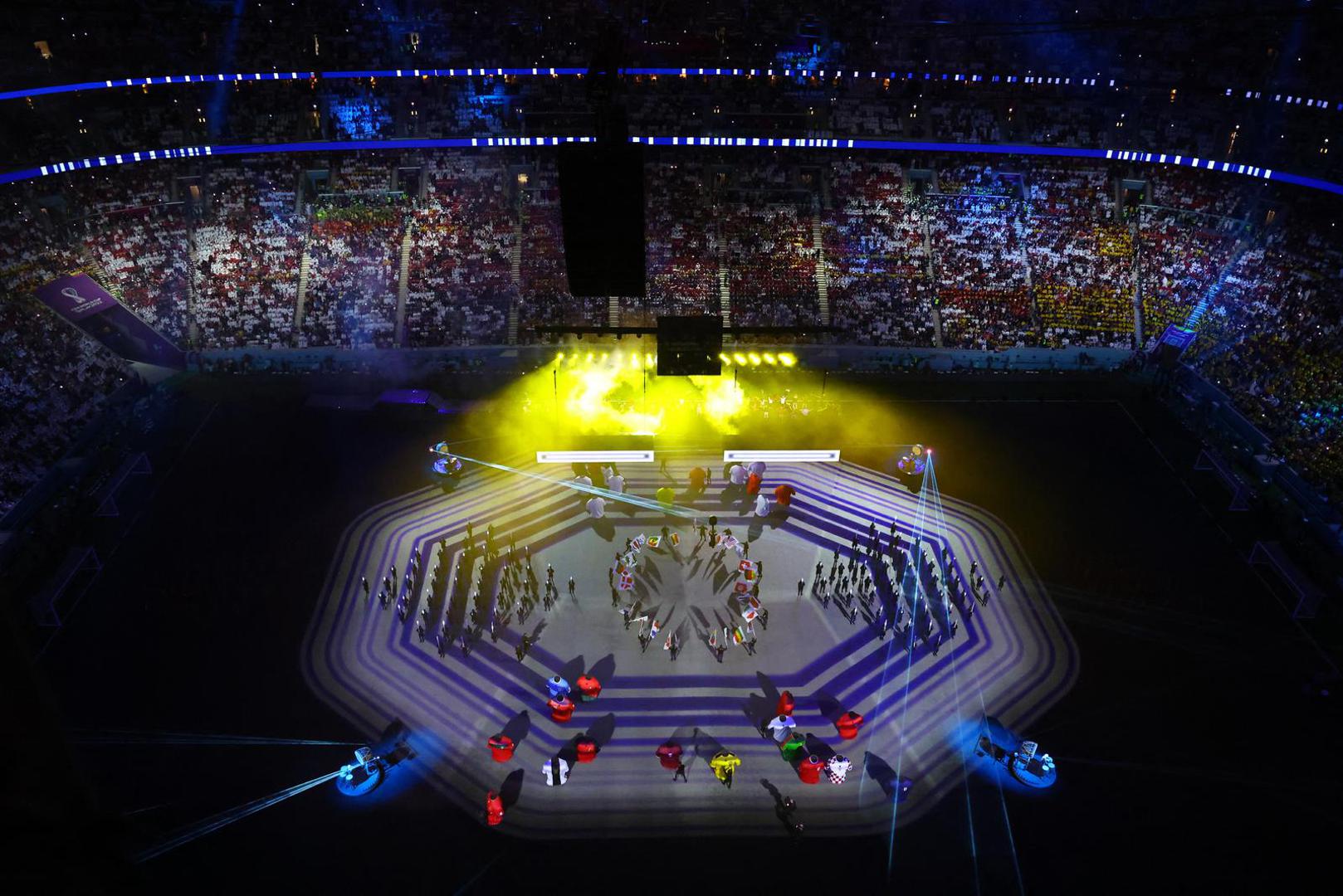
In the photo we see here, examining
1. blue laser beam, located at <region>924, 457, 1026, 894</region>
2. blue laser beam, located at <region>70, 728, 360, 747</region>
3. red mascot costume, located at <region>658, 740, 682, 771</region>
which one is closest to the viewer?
blue laser beam, located at <region>924, 457, 1026, 894</region>

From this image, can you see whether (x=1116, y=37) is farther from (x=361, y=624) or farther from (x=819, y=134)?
(x=361, y=624)

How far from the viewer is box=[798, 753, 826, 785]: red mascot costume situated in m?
18.4

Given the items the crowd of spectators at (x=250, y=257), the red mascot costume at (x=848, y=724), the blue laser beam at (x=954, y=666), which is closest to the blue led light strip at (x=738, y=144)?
the crowd of spectators at (x=250, y=257)

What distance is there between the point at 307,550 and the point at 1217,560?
25.8 meters

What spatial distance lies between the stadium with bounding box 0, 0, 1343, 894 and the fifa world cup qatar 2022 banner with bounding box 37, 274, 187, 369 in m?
0.14

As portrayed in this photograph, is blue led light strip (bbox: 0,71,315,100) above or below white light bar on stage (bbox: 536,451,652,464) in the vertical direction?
above

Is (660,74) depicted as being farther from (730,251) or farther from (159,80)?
(159,80)

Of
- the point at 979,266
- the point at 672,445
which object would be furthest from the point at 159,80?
the point at 979,266

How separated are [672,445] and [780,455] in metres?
3.81

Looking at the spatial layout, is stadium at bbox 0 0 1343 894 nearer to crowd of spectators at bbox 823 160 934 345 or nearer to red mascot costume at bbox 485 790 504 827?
red mascot costume at bbox 485 790 504 827

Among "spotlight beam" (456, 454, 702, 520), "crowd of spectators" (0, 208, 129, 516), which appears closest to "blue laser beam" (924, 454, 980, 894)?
"spotlight beam" (456, 454, 702, 520)

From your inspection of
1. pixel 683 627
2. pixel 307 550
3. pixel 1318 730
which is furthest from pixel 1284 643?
pixel 307 550

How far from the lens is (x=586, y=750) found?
1880cm

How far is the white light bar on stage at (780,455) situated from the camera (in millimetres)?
28203
